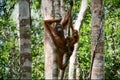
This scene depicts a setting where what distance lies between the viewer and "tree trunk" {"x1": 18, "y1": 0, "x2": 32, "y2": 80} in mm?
5418

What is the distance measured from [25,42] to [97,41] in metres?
1.35

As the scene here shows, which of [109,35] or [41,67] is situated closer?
[109,35]

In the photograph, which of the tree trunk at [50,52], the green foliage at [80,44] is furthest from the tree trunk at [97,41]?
the green foliage at [80,44]

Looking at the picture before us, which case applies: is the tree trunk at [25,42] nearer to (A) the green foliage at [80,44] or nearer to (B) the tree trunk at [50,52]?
(B) the tree trunk at [50,52]

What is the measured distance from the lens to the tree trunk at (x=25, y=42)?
5.42m

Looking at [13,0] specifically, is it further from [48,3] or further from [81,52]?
[48,3]

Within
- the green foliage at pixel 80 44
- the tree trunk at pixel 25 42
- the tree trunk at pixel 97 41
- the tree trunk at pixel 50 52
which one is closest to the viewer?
the tree trunk at pixel 50 52

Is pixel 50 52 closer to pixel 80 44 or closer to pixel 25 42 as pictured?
pixel 25 42

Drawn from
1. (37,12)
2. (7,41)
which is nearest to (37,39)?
(37,12)

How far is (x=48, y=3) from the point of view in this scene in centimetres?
554

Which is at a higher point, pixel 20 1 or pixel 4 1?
pixel 20 1

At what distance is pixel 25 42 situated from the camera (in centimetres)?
550

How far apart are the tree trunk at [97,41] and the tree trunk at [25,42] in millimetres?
1283

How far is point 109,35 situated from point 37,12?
14.8 feet
